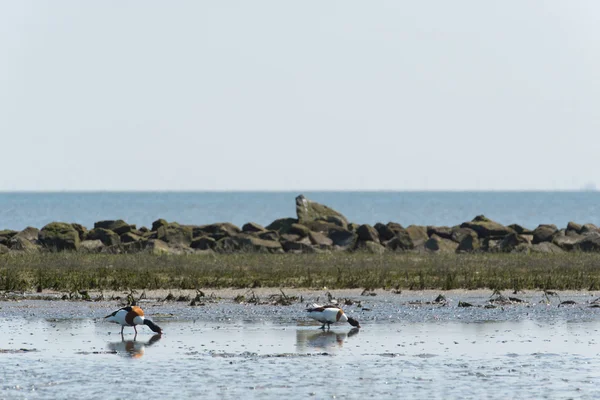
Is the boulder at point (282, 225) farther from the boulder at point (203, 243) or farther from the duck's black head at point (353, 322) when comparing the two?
the duck's black head at point (353, 322)

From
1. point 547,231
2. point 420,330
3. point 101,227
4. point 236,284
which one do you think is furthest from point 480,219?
point 420,330

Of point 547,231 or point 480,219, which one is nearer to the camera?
point 547,231

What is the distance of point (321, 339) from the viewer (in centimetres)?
1894

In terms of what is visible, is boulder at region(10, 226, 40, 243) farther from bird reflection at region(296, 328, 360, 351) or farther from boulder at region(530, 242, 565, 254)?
bird reflection at region(296, 328, 360, 351)

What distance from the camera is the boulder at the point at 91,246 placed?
41.0 metres

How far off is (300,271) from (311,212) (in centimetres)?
1877

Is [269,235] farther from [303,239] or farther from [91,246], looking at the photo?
[91,246]

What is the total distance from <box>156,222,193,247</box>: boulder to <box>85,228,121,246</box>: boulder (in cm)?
172

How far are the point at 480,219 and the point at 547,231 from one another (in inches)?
226

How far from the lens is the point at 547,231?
1767 inches

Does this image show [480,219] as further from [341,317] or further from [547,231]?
[341,317]

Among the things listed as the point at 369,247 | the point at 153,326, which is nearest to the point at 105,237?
the point at 369,247

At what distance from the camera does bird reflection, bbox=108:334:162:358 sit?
17163 millimetres

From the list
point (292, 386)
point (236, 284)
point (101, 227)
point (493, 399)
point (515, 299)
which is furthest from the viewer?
point (101, 227)
